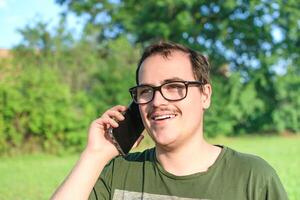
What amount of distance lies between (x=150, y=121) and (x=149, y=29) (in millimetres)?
24993

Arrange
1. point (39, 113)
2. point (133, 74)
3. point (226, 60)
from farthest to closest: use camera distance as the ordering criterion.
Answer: point (226, 60) < point (133, 74) < point (39, 113)

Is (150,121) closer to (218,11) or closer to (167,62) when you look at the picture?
(167,62)

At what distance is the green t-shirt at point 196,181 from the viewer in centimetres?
187

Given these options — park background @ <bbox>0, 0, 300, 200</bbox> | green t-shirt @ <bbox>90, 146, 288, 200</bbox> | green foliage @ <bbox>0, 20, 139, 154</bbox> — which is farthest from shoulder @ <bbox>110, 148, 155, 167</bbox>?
green foliage @ <bbox>0, 20, 139, 154</bbox>

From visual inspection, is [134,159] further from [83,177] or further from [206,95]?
[206,95]

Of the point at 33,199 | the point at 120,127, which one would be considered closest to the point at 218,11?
the point at 33,199

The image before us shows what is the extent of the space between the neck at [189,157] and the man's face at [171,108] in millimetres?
30

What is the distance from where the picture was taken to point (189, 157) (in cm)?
205

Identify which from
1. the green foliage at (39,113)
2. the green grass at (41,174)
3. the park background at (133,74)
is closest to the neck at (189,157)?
the green grass at (41,174)

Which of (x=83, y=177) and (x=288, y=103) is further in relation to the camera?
(x=288, y=103)

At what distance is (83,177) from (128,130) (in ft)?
1.11

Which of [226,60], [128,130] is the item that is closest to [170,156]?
[128,130]

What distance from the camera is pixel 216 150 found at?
81.7 inches

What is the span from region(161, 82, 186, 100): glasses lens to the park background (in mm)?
10946
